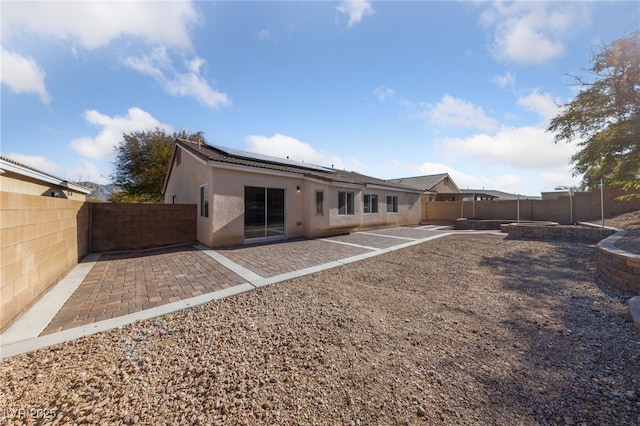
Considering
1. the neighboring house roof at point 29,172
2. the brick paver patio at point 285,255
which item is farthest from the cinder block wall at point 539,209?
the neighboring house roof at point 29,172

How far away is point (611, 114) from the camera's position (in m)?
11.9

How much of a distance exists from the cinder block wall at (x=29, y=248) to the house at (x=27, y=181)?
1915 millimetres

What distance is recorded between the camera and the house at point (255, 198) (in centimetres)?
923

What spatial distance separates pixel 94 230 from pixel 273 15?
1045 cm

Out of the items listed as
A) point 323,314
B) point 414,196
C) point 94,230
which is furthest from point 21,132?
point 414,196

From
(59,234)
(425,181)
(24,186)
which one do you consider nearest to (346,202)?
(59,234)

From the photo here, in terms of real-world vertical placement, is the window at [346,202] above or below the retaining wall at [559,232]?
above

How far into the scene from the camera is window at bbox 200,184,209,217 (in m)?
9.59

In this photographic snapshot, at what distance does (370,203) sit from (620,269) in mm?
11403

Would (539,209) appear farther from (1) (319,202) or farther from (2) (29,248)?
(2) (29,248)

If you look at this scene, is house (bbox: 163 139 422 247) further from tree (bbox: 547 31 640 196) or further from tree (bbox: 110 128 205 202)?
tree (bbox: 547 31 640 196)

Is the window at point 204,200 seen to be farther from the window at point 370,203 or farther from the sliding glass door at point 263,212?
the window at point 370,203

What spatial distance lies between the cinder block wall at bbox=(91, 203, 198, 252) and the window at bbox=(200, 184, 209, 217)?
72 cm

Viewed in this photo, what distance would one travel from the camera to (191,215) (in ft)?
34.7
